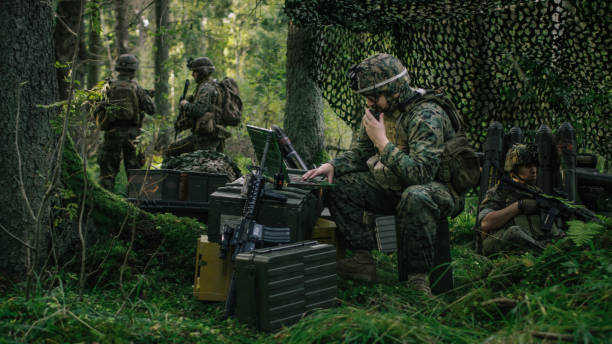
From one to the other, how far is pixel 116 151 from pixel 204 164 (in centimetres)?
282

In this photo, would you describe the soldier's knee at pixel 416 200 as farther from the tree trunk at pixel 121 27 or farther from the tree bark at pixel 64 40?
the tree trunk at pixel 121 27

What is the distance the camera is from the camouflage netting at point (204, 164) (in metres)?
6.23

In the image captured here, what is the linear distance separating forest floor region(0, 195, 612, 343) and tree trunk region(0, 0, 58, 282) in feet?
1.19

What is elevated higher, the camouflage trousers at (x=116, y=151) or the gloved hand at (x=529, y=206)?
the camouflage trousers at (x=116, y=151)

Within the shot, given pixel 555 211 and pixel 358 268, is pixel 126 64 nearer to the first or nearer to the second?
pixel 358 268

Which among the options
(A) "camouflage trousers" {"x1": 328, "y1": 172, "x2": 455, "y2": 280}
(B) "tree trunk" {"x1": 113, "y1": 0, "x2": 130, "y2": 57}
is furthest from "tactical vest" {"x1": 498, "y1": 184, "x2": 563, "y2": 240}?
(B) "tree trunk" {"x1": 113, "y1": 0, "x2": 130, "y2": 57}

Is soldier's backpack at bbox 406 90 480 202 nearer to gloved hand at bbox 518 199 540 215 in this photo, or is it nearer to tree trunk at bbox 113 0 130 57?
gloved hand at bbox 518 199 540 215

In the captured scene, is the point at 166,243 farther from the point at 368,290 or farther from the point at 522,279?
the point at 522,279

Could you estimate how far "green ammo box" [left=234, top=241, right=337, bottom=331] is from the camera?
2.80 m

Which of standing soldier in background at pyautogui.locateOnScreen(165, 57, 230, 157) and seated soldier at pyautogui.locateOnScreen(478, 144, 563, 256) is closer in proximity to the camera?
seated soldier at pyautogui.locateOnScreen(478, 144, 563, 256)

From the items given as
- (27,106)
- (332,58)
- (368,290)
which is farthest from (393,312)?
(332,58)

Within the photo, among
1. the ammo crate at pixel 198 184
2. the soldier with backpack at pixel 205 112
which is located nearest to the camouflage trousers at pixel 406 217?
the ammo crate at pixel 198 184

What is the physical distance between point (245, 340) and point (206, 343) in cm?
28

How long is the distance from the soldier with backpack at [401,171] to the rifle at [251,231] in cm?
75
